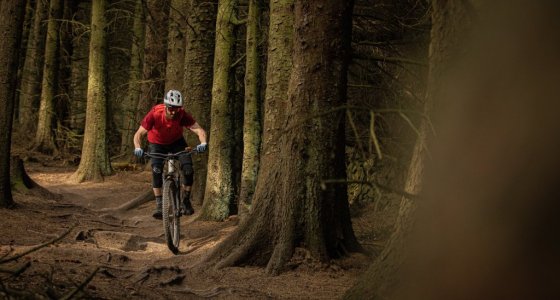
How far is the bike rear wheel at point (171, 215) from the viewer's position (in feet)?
31.5

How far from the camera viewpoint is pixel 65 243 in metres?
9.77

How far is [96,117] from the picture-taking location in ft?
61.8

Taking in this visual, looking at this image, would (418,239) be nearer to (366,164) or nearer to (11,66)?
(366,164)

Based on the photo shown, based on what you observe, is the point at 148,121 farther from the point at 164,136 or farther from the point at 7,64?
the point at 7,64

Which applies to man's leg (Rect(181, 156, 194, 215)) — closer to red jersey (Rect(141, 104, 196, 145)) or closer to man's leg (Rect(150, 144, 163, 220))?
man's leg (Rect(150, 144, 163, 220))

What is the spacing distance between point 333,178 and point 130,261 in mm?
3236

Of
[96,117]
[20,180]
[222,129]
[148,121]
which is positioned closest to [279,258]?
[148,121]

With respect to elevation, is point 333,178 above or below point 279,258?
above

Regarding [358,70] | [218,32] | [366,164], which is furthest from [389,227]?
[218,32]

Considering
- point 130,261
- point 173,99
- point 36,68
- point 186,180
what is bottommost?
point 130,261

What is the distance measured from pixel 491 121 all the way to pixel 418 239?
101 centimetres

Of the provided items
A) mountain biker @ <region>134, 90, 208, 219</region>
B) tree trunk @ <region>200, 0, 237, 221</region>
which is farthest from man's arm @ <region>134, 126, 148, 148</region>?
tree trunk @ <region>200, 0, 237, 221</region>

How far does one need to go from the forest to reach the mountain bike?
14cm

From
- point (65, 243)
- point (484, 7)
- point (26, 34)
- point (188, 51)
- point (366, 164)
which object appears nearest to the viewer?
point (484, 7)
